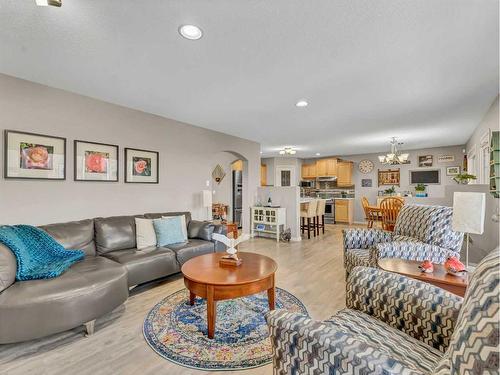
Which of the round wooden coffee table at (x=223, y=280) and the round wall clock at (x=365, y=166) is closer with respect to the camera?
the round wooden coffee table at (x=223, y=280)

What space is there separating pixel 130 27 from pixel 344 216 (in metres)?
7.97

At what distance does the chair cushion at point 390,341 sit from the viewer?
106cm

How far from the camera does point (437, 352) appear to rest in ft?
3.81

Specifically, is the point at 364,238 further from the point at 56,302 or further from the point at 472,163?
the point at 472,163

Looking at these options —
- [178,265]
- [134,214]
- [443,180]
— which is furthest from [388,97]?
[443,180]

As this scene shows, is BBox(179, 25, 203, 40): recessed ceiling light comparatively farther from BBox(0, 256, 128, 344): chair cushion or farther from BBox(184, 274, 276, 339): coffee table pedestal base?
BBox(0, 256, 128, 344): chair cushion

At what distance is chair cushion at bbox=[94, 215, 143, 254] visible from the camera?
9.95ft

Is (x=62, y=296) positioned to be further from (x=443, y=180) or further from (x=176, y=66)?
(x=443, y=180)

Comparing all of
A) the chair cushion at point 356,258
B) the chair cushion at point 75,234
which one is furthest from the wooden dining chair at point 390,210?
the chair cushion at point 75,234

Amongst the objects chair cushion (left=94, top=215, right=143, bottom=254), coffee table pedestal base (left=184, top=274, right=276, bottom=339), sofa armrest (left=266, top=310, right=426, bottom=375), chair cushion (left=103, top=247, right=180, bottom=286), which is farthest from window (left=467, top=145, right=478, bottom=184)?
chair cushion (left=94, top=215, right=143, bottom=254)

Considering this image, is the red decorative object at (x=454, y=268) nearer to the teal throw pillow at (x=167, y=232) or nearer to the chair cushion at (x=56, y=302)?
the chair cushion at (x=56, y=302)

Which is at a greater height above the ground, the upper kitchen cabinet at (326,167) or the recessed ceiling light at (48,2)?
the recessed ceiling light at (48,2)

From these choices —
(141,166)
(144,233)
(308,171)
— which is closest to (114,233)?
(144,233)

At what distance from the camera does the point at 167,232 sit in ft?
11.0
